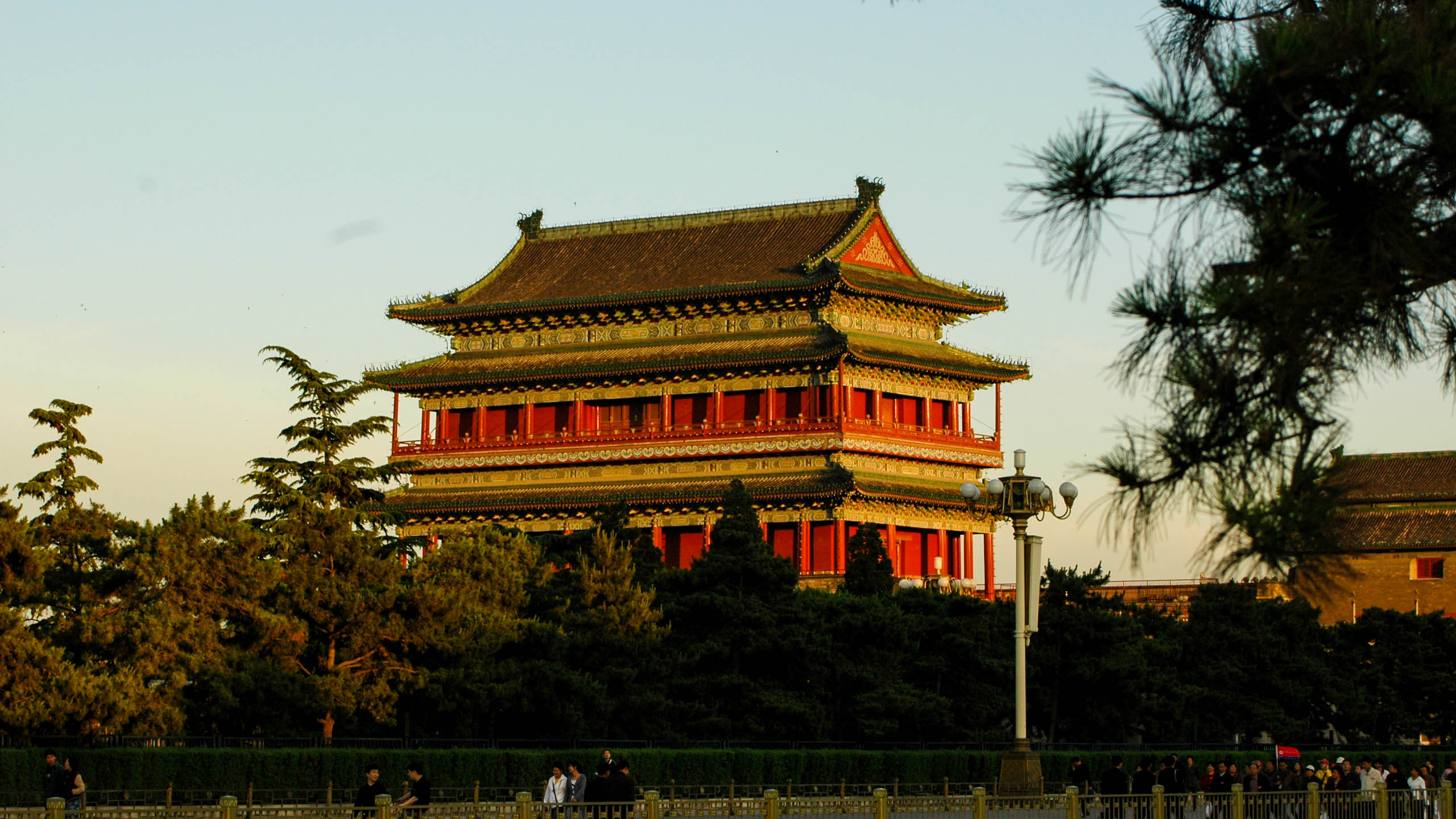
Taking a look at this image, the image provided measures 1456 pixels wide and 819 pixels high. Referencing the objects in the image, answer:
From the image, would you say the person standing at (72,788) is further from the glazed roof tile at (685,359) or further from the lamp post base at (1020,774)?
the glazed roof tile at (685,359)

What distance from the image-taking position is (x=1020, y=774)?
94.7 feet

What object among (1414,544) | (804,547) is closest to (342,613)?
(804,547)

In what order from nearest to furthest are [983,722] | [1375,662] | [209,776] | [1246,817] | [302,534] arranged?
[1246,817] → [209,776] → [302,534] → [983,722] → [1375,662]

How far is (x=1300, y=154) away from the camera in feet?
33.7

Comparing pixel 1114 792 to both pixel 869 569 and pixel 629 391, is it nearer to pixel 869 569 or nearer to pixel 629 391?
pixel 869 569

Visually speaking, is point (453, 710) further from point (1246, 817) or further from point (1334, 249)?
point (1334, 249)

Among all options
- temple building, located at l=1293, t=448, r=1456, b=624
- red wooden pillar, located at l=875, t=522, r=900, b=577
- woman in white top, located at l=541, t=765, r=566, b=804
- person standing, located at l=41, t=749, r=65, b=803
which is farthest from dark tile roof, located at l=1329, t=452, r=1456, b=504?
person standing, located at l=41, t=749, r=65, b=803

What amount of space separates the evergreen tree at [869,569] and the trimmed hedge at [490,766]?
861cm

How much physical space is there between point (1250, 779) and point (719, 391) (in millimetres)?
32710

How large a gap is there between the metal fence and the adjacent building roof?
101 feet

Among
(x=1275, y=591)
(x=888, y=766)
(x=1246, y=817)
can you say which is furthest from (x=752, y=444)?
(x=1246, y=817)

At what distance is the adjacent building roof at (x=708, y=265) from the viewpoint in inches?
2350

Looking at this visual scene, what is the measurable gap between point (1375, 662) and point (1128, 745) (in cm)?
1196

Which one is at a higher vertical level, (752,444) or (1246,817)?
(752,444)
